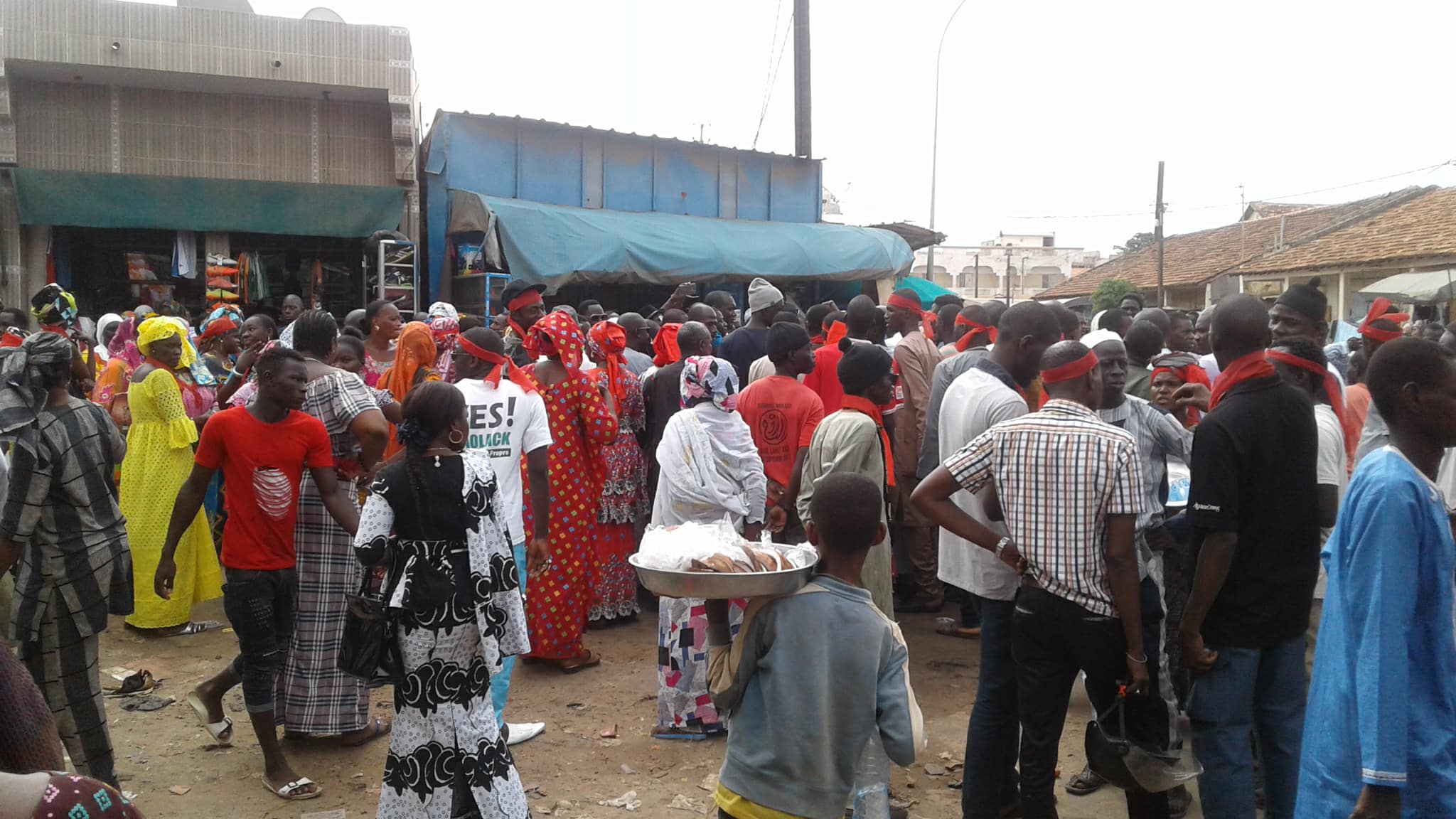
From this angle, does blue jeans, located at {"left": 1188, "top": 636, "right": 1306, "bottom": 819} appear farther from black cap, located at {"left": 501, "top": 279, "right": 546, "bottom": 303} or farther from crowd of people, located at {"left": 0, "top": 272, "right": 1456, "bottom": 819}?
black cap, located at {"left": 501, "top": 279, "right": 546, "bottom": 303}

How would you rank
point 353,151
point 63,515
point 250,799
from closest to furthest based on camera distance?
point 63,515 < point 250,799 < point 353,151

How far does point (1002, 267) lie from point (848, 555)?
74.0 m

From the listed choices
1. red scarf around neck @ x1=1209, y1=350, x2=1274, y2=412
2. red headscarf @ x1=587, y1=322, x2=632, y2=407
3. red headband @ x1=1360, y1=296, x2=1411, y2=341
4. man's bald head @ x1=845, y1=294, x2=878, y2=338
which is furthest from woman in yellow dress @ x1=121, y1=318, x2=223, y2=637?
red headband @ x1=1360, y1=296, x2=1411, y2=341

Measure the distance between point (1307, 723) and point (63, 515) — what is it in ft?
14.7

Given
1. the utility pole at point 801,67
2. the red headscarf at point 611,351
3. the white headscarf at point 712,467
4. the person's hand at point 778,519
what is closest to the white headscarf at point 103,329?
the red headscarf at point 611,351

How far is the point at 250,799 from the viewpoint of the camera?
4.54 metres

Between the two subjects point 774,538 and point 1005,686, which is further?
point 774,538

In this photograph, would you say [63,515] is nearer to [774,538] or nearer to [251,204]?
[774,538]

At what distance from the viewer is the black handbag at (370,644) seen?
3.61 m

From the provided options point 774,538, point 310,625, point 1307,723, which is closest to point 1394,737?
point 1307,723

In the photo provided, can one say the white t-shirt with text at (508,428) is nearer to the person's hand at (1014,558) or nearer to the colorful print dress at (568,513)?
the colorful print dress at (568,513)

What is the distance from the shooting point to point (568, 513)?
6359 mm

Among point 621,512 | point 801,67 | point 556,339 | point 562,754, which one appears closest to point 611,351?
point 556,339

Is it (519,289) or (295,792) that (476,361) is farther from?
(295,792)
